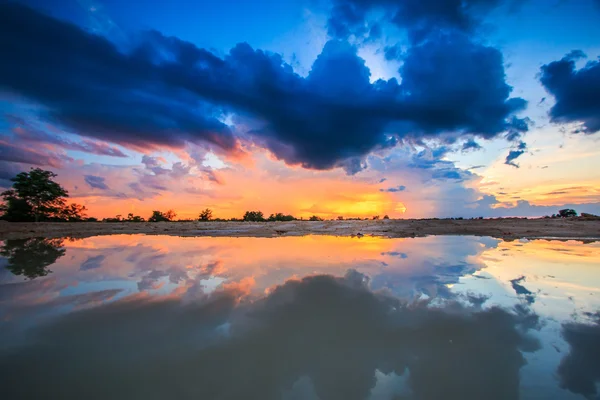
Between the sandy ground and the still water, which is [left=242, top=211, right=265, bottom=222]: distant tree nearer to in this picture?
the sandy ground

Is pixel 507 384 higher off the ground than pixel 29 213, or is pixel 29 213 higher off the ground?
pixel 29 213

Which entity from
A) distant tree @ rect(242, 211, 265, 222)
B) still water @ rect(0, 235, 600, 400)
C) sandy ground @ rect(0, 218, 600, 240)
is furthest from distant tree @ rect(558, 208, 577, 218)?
distant tree @ rect(242, 211, 265, 222)

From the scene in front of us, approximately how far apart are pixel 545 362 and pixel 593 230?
23588mm

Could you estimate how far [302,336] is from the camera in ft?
9.73

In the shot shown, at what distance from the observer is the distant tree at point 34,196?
29.5m

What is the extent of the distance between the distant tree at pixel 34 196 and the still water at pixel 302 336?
35474 millimetres

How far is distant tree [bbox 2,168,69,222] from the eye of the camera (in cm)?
2953

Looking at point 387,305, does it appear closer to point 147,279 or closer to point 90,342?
point 90,342

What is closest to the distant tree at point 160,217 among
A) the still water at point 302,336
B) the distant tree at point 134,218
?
the distant tree at point 134,218

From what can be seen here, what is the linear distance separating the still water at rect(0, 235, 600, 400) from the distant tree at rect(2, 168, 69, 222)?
35474mm

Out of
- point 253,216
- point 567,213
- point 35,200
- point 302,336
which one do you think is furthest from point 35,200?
point 567,213

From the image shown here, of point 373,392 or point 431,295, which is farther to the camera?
point 431,295

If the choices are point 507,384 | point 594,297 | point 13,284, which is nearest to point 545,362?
point 507,384

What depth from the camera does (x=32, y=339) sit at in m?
2.95
